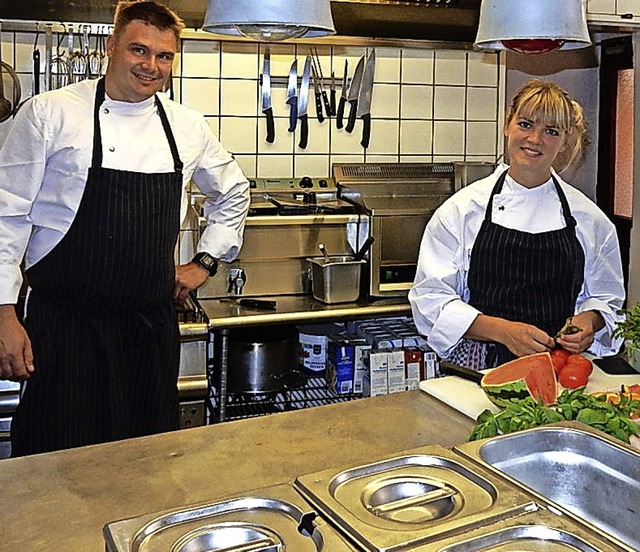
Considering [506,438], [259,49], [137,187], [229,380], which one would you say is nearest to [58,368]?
[137,187]

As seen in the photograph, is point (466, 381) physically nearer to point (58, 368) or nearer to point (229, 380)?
point (58, 368)

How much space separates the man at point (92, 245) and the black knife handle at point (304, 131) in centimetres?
102

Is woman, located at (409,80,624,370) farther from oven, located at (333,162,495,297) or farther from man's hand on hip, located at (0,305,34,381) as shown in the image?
man's hand on hip, located at (0,305,34,381)

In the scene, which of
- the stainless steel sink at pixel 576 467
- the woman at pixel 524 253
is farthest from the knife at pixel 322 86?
the stainless steel sink at pixel 576 467

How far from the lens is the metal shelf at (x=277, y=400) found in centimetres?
284

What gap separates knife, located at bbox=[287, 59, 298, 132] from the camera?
3080 mm

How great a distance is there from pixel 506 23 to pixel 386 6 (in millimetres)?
1756

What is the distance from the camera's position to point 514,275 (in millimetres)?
2121

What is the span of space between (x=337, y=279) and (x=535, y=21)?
1.67m

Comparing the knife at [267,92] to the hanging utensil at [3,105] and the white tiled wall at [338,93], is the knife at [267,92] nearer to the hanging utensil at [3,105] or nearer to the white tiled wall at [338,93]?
the white tiled wall at [338,93]

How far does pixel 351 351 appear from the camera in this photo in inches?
115

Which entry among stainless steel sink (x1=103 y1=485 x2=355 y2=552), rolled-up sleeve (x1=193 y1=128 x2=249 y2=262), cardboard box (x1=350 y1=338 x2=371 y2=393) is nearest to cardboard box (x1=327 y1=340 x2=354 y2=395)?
cardboard box (x1=350 y1=338 x2=371 y2=393)

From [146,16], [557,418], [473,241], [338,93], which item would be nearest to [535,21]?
[557,418]

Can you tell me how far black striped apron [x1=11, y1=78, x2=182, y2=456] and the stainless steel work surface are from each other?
44 cm
